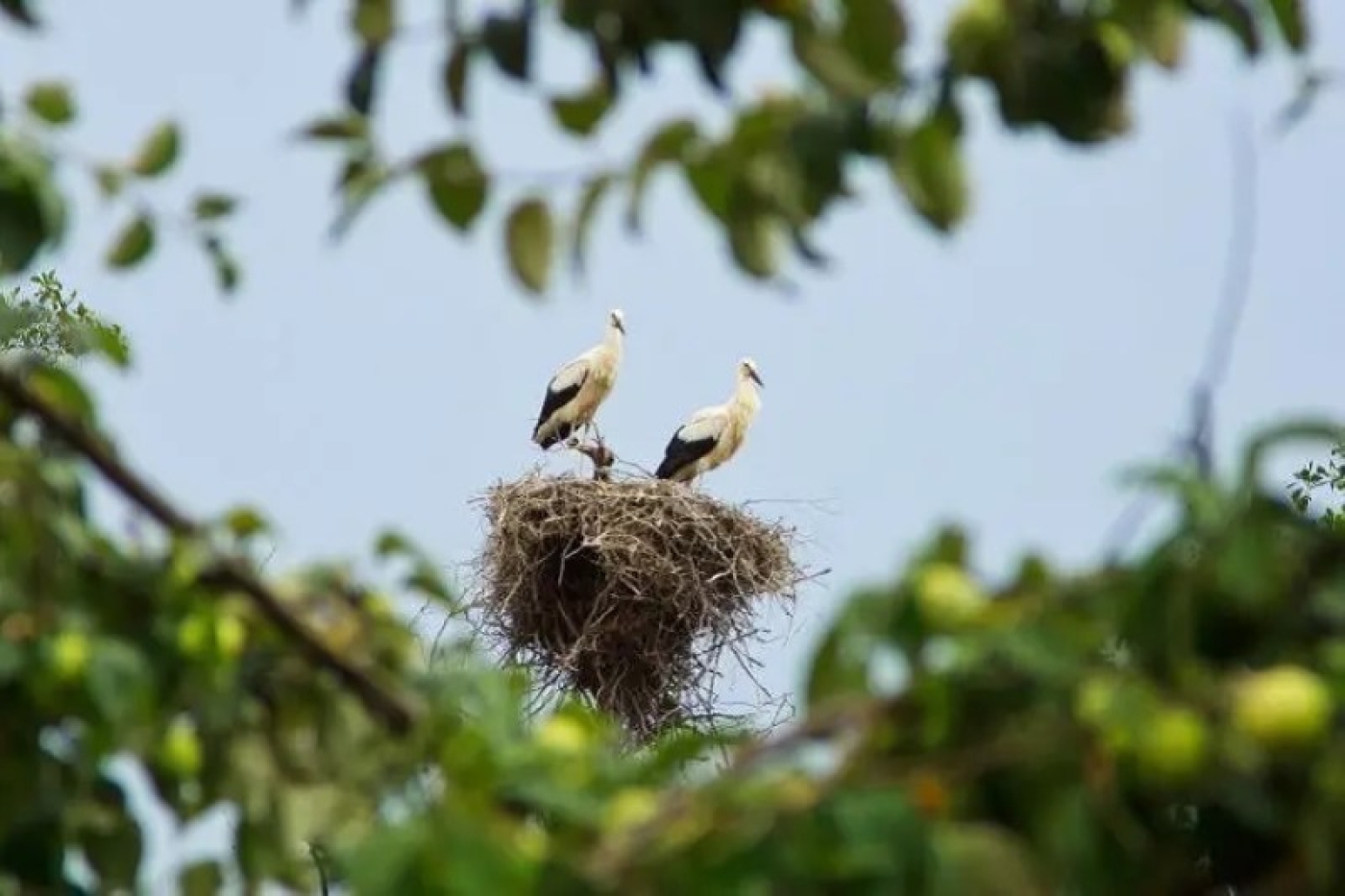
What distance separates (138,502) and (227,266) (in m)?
0.30

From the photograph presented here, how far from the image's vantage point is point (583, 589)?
10.7 m

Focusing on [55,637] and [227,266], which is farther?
[227,266]

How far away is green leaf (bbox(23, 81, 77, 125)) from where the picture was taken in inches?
58.0

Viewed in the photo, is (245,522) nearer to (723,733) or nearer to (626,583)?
(723,733)

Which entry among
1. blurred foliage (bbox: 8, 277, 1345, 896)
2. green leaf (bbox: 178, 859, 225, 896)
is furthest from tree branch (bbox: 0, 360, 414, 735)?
green leaf (bbox: 178, 859, 225, 896)

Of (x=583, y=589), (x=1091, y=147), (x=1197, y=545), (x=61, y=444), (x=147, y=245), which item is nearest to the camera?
(x=1197, y=545)

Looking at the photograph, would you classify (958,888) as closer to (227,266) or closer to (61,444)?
(61,444)

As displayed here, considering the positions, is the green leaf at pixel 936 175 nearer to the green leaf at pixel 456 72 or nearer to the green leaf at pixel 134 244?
the green leaf at pixel 456 72

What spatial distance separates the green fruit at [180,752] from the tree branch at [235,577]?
3.8 inches

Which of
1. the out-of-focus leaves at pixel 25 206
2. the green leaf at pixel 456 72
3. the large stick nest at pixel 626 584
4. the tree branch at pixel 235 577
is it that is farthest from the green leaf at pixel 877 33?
the large stick nest at pixel 626 584

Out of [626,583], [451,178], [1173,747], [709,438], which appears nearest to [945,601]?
[1173,747]

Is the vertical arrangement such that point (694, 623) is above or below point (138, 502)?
above

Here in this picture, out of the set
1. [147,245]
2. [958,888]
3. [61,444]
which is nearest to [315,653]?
[61,444]

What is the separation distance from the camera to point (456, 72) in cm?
134
